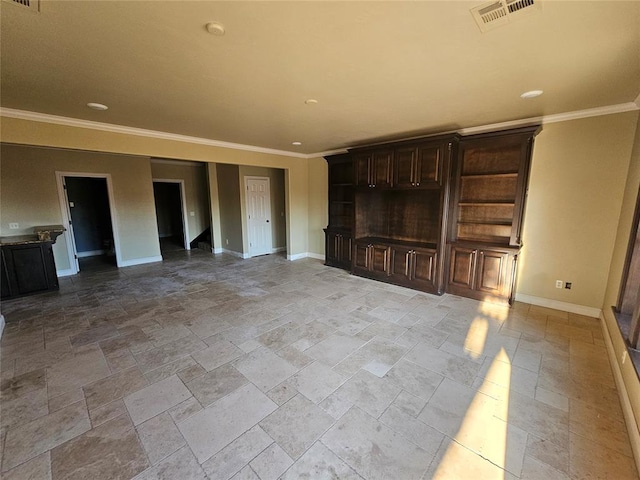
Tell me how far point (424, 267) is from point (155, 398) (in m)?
3.88

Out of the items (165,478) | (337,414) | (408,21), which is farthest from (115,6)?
(337,414)

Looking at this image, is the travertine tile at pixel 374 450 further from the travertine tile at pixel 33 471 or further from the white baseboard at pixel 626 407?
the travertine tile at pixel 33 471

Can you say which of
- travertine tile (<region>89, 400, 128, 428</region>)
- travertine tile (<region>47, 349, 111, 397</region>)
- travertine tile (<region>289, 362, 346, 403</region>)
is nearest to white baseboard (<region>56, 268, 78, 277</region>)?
travertine tile (<region>47, 349, 111, 397</region>)

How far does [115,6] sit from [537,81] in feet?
10.9

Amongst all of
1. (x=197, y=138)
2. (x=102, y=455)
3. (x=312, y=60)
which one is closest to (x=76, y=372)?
(x=102, y=455)

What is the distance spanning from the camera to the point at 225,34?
1.78m

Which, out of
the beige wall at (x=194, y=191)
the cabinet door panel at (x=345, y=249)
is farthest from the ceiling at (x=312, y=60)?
the beige wall at (x=194, y=191)

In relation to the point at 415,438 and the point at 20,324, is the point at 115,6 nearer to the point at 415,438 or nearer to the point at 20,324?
the point at 415,438

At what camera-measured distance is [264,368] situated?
8.18 feet

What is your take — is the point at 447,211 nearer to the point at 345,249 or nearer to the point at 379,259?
the point at 379,259

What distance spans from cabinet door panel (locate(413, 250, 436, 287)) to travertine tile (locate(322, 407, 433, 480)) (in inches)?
114

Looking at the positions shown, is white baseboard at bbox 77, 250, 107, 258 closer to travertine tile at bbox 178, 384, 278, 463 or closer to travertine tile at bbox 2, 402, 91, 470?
travertine tile at bbox 2, 402, 91, 470

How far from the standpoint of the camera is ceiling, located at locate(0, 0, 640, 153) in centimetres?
159

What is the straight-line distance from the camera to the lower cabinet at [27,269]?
13.1 feet
